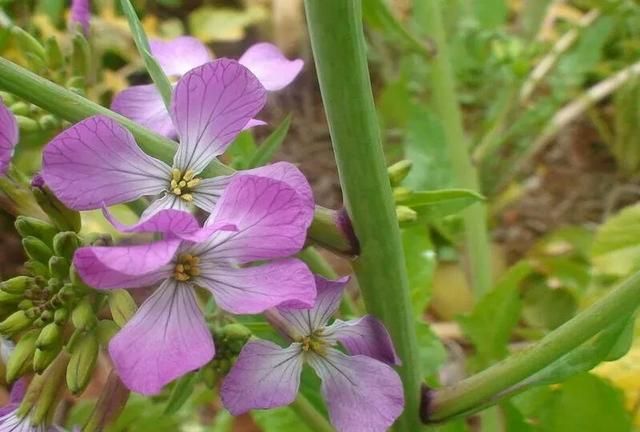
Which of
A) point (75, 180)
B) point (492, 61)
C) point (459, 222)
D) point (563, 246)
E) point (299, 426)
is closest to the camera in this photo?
point (75, 180)

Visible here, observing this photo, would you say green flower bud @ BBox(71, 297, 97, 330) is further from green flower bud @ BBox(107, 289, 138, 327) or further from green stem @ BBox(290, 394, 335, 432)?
green stem @ BBox(290, 394, 335, 432)

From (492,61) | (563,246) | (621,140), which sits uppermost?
(492,61)

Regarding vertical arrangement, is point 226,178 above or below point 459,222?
above

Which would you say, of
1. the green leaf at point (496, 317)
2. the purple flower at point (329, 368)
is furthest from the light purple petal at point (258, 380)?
the green leaf at point (496, 317)

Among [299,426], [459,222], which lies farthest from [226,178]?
[459,222]

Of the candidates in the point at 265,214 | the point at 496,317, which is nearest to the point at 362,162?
the point at 265,214

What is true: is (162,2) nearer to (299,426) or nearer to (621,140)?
(621,140)

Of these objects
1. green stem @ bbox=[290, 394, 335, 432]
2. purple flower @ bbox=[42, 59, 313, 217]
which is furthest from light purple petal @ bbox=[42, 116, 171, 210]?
green stem @ bbox=[290, 394, 335, 432]
